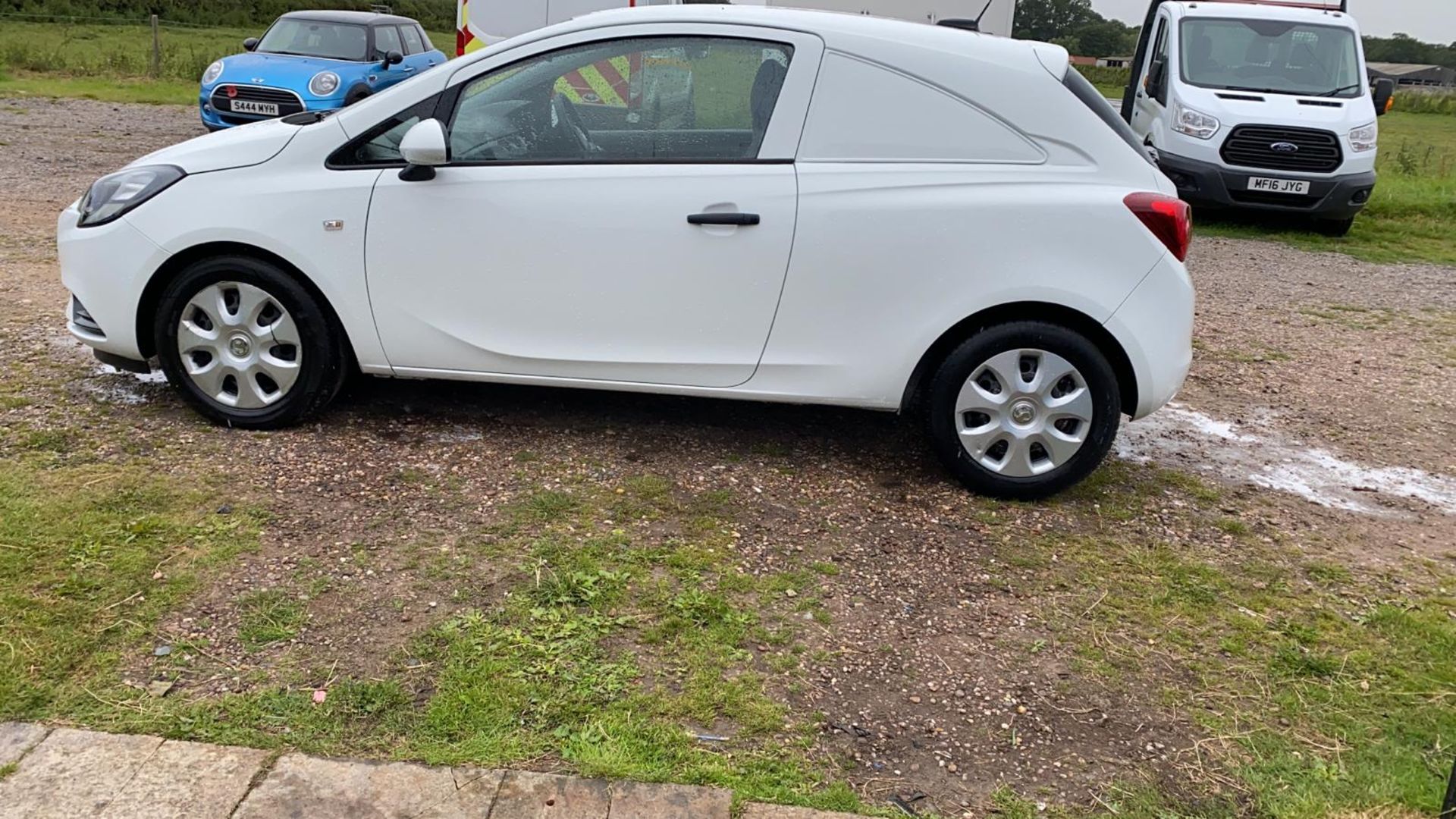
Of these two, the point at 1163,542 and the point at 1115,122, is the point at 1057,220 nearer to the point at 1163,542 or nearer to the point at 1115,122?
the point at 1115,122

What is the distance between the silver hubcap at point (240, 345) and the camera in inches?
177

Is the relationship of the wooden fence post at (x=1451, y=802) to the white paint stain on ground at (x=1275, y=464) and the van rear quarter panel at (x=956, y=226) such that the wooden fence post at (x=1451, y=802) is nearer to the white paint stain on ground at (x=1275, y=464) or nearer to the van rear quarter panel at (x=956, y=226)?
the van rear quarter panel at (x=956, y=226)

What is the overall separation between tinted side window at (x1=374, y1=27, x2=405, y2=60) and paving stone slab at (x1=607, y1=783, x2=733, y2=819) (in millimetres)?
13734

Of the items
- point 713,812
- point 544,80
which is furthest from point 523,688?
point 544,80

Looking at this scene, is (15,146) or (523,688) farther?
(15,146)

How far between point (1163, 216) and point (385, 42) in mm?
13224

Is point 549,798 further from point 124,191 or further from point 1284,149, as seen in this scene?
point 1284,149

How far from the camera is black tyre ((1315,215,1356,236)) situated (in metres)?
11.8

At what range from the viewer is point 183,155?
4555 mm

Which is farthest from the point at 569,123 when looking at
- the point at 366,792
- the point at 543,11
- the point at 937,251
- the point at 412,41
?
the point at 412,41


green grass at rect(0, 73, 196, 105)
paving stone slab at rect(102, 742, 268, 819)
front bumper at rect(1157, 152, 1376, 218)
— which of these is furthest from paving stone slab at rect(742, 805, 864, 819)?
green grass at rect(0, 73, 196, 105)

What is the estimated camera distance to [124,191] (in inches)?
179

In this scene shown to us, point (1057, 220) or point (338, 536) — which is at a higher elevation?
point (1057, 220)

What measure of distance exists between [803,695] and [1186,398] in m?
3.64
